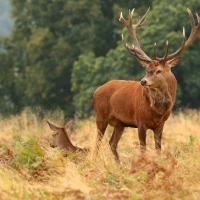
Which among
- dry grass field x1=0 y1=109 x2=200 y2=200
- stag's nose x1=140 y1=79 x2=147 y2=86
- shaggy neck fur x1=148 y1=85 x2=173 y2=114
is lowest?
dry grass field x1=0 y1=109 x2=200 y2=200

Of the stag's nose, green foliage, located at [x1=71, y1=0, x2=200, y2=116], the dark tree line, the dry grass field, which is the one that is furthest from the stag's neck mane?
the dark tree line

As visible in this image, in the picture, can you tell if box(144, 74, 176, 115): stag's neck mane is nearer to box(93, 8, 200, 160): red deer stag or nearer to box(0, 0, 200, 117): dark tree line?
box(93, 8, 200, 160): red deer stag

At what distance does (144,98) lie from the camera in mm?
11180

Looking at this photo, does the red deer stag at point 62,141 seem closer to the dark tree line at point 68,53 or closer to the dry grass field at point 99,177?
the dry grass field at point 99,177

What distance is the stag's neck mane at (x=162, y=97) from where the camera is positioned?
1093cm

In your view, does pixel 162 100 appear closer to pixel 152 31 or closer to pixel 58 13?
pixel 152 31

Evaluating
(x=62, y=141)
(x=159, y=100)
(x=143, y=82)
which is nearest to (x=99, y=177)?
(x=143, y=82)

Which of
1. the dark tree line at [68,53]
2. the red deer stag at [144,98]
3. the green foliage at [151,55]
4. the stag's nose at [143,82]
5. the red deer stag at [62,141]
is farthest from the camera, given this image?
the dark tree line at [68,53]

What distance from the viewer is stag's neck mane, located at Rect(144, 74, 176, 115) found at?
35.9 feet

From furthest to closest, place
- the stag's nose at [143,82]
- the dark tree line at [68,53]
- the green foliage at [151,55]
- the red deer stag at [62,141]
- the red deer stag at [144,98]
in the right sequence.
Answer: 1. the dark tree line at [68,53]
2. the green foliage at [151,55]
3. the red deer stag at [62,141]
4. the red deer stag at [144,98]
5. the stag's nose at [143,82]

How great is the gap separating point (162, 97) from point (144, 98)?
0.34m

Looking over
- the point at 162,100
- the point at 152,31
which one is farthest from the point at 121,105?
the point at 152,31

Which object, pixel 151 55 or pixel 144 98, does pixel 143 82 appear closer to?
pixel 144 98

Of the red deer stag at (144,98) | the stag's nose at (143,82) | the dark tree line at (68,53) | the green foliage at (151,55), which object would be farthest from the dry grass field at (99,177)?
the dark tree line at (68,53)
